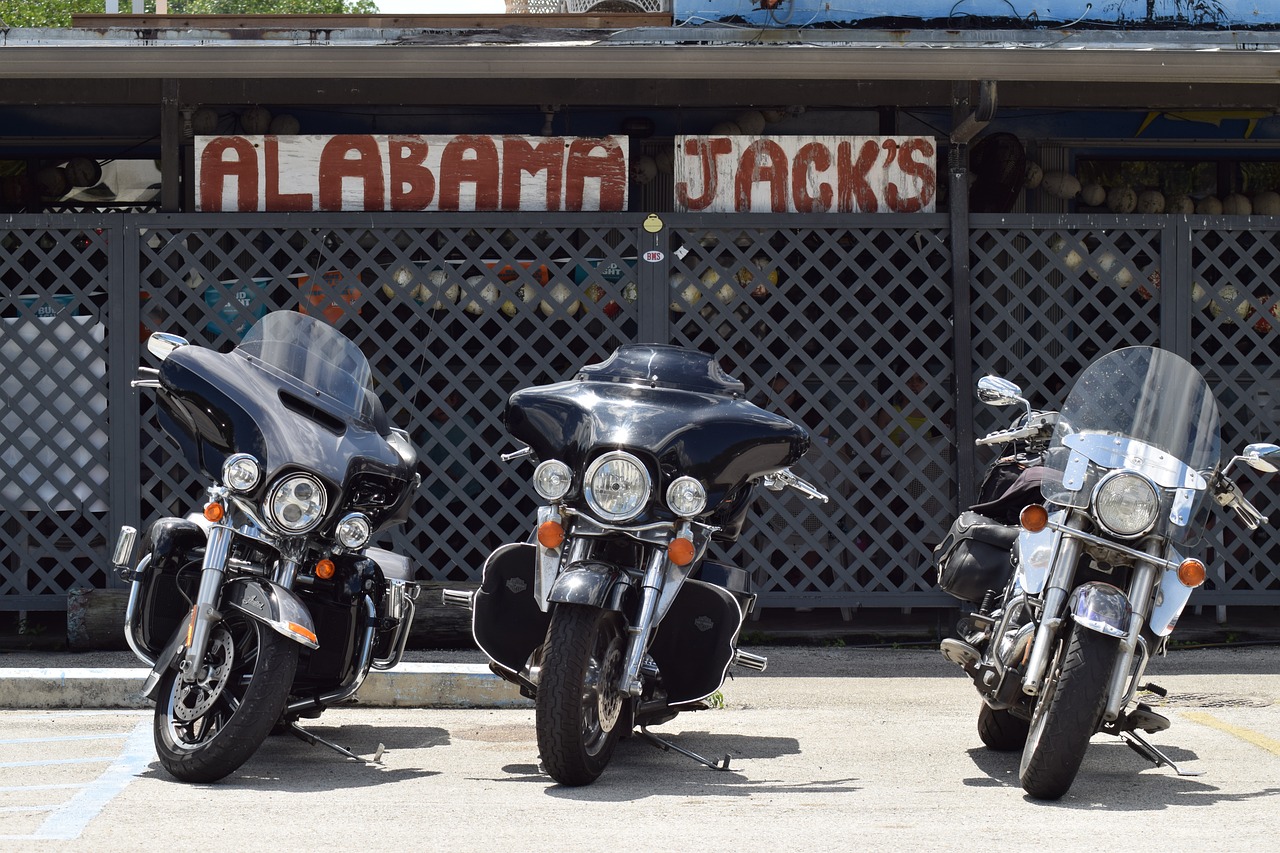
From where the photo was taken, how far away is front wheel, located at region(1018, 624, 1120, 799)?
4441 millimetres

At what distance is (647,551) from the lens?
5004mm

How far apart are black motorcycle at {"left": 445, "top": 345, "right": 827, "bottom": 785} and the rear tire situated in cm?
85

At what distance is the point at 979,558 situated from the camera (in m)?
5.49

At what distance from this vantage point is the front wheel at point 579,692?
181 inches

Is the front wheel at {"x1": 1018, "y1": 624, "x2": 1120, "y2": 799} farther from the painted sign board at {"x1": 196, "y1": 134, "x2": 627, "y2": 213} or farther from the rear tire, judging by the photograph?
the painted sign board at {"x1": 196, "y1": 134, "x2": 627, "y2": 213}

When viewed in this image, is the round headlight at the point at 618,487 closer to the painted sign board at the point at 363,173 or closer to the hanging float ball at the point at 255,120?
the painted sign board at the point at 363,173

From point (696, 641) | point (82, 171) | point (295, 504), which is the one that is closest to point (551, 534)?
point (696, 641)

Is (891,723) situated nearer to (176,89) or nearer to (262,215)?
(262,215)

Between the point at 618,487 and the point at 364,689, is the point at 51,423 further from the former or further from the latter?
the point at 618,487

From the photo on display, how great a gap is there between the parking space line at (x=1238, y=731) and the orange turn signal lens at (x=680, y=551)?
7.41 feet

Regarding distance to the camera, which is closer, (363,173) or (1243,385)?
(363,173)

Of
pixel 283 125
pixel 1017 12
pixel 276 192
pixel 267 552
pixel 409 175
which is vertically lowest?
pixel 267 552

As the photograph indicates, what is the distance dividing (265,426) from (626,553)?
1.20 metres

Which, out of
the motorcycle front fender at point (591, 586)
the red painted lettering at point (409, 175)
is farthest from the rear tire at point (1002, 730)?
the red painted lettering at point (409, 175)
